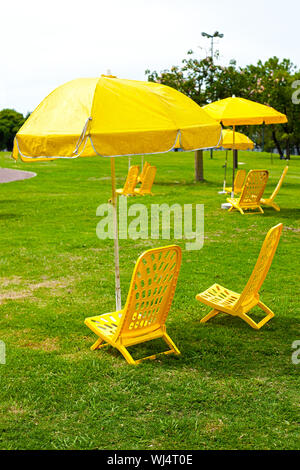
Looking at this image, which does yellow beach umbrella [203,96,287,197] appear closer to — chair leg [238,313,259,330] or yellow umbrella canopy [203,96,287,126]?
yellow umbrella canopy [203,96,287,126]

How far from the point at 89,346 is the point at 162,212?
31.8ft

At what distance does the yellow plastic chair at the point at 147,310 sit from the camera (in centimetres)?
482

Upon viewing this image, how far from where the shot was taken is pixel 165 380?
15.4 feet

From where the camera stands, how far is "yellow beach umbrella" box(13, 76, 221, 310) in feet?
14.4

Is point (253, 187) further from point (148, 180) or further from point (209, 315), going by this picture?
point (209, 315)

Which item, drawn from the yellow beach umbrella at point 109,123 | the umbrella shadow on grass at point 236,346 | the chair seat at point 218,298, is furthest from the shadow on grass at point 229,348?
the yellow beach umbrella at point 109,123

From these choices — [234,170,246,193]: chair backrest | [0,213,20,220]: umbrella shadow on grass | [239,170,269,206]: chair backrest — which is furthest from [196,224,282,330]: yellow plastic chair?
[234,170,246,193]: chair backrest

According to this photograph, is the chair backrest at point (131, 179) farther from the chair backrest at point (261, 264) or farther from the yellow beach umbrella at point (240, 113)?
the chair backrest at point (261, 264)

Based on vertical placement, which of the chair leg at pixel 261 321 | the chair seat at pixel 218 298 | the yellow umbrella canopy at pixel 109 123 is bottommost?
the chair leg at pixel 261 321

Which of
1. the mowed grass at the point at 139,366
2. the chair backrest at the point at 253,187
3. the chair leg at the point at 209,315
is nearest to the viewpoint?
the mowed grass at the point at 139,366

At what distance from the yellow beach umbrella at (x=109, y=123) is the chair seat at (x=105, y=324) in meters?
1.83

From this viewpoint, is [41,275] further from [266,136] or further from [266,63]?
[266,136]

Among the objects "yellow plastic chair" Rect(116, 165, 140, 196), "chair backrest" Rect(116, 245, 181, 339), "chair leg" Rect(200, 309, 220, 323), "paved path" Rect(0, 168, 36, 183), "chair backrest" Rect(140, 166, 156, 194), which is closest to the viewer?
"chair backrest" Rect(116, 245, 181, 339)

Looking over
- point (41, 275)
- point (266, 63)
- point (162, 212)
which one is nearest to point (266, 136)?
point (266, 63)
